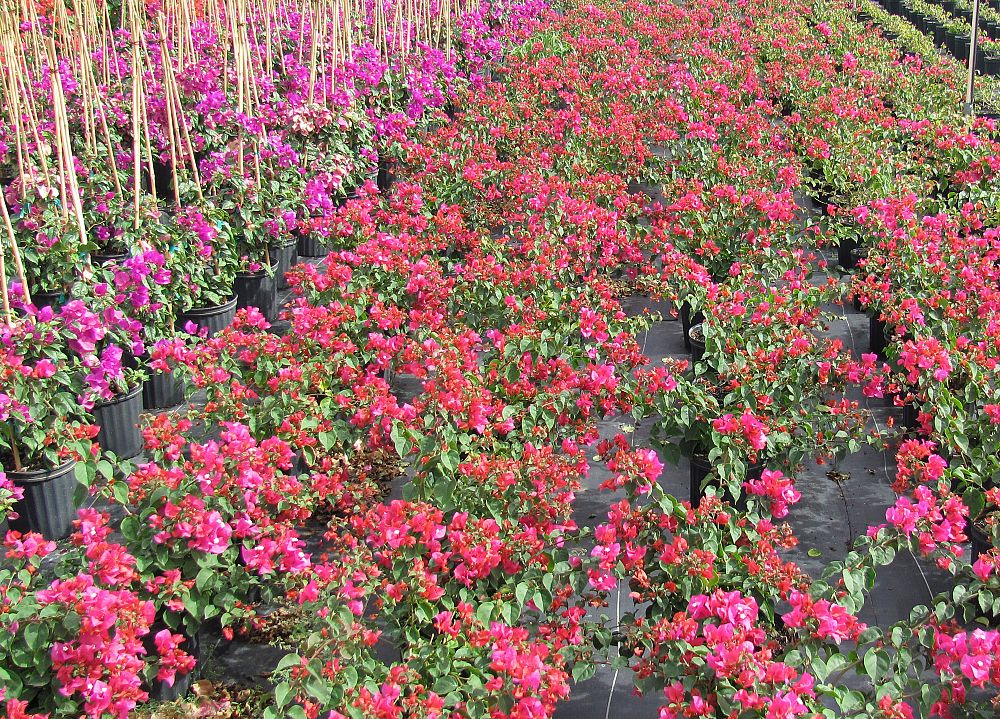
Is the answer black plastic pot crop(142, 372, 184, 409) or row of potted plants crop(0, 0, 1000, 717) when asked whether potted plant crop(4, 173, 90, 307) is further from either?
row of potted plants crop(0, 0, 1000, 717)

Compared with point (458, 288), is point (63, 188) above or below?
above

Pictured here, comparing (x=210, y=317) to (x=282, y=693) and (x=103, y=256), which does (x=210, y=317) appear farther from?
(x=282, y=693)

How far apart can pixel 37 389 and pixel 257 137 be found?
8.85ft

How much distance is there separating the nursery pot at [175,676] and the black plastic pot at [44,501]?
87 centimetres

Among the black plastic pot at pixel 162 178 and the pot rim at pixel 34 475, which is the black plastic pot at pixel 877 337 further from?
the black plastic pot at pixel 162 178

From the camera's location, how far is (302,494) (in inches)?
120

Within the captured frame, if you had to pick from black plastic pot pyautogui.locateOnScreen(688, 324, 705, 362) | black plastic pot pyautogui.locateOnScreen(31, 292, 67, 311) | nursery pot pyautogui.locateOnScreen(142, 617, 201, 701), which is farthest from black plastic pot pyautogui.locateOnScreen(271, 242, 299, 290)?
nursery pot pyautogui.locateOnScreen(142, 617, 201, 701)

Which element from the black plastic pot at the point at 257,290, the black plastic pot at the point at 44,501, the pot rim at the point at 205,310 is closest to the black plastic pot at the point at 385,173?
the black plastic pot at the point at 257,290

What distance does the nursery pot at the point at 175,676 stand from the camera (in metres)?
2.61

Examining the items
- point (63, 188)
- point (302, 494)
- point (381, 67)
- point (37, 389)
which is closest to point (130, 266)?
point (63, 188)

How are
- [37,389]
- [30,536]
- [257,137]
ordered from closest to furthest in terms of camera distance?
1. [30,536]
2. [37,389]
3. [257,137]

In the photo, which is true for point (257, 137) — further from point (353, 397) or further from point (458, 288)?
point (353, 397)

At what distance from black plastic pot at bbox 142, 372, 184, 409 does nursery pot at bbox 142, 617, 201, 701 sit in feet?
5.50

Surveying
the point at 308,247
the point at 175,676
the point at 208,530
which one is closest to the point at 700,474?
the point at 208,530
